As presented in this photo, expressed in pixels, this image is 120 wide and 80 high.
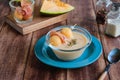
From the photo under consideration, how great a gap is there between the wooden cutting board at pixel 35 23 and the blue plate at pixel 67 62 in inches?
4.3

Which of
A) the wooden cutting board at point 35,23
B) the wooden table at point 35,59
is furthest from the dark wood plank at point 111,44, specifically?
the wooden cutting board at point 35,23

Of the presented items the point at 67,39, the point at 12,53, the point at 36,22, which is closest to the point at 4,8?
the point at 36,22

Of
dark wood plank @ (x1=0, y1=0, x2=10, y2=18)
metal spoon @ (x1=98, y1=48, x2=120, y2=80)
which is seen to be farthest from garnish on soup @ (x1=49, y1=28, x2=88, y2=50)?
dark wood plank @ (x1=0, y1=0, x2=10, y2=18)

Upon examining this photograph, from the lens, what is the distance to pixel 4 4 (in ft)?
4.40

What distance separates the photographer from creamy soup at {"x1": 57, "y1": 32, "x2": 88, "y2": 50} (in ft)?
2.67

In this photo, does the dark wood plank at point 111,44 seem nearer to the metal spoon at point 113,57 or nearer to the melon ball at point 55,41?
the metal spoon at point 113,57

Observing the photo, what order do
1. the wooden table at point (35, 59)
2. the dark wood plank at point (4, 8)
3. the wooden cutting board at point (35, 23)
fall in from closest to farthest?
the wooden table at point (35, 59) < the wooden cutting board at point (35, 23) < the dark wood plank at point (4, 8)

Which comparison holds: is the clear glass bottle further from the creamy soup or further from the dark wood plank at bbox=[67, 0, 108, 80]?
the creamy soup

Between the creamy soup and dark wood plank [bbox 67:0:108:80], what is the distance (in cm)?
8

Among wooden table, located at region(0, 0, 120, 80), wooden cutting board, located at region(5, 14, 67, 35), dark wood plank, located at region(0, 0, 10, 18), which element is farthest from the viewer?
dark wood plank, located at region(0, 0, 10, 18)

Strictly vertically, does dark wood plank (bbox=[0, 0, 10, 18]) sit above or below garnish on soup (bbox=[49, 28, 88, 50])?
below

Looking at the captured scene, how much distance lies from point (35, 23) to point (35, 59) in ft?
0.78

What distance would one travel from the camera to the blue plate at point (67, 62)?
→ 2.62 ft

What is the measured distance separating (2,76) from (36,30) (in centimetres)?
33
